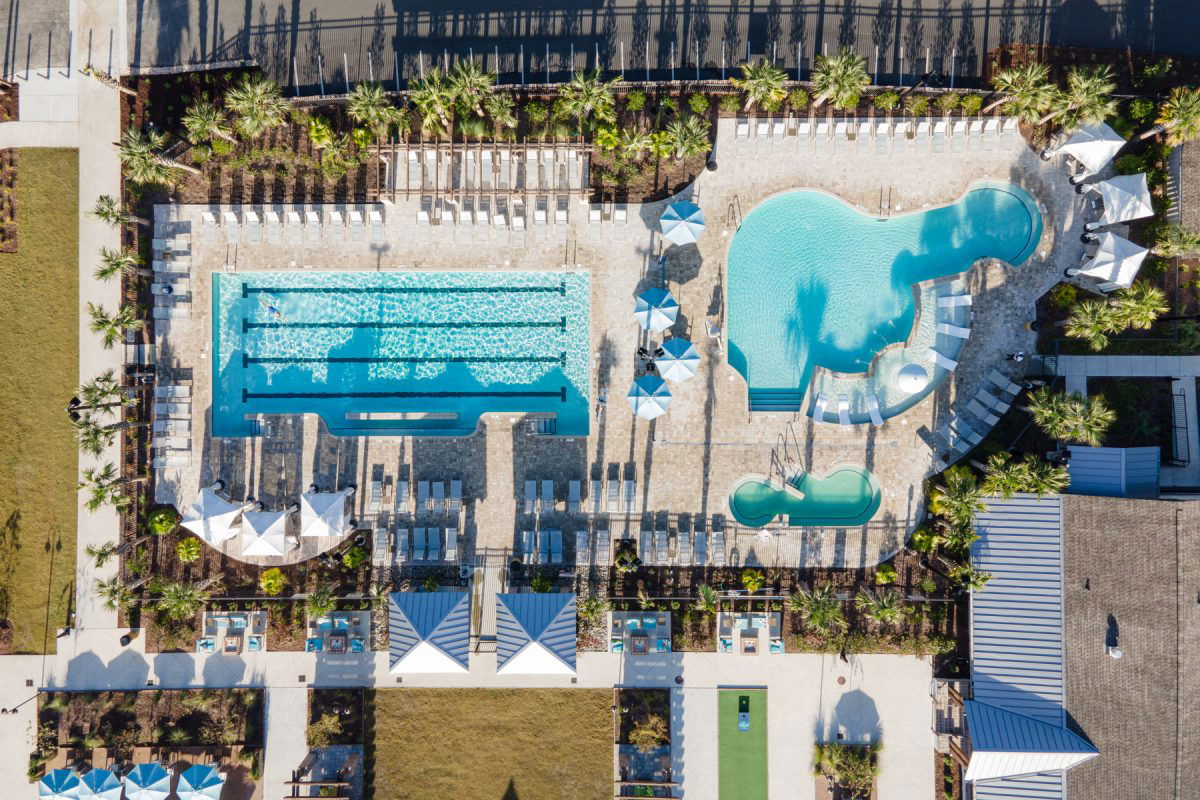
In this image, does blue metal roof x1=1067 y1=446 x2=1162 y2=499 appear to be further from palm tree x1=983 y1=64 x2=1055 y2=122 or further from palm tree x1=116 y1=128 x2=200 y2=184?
palm tree x1=116 y1=128 x2=200 y2=184

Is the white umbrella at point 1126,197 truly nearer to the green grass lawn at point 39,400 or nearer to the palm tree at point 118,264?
the palm tree at point 118,264

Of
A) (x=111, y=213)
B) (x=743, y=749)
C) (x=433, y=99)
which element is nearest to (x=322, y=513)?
(x=111, y=213)

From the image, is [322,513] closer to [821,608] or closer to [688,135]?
[821,608]

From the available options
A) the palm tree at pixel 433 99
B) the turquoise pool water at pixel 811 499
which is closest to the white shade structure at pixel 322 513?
the palm tree at pixel 433 99

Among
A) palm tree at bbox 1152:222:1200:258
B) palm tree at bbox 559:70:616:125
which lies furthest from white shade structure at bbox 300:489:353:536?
palm tree at bbox 1152:222:1200:258

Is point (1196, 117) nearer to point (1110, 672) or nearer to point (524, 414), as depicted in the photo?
point (1110, 672)

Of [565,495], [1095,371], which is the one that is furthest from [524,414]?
[1095,371]
